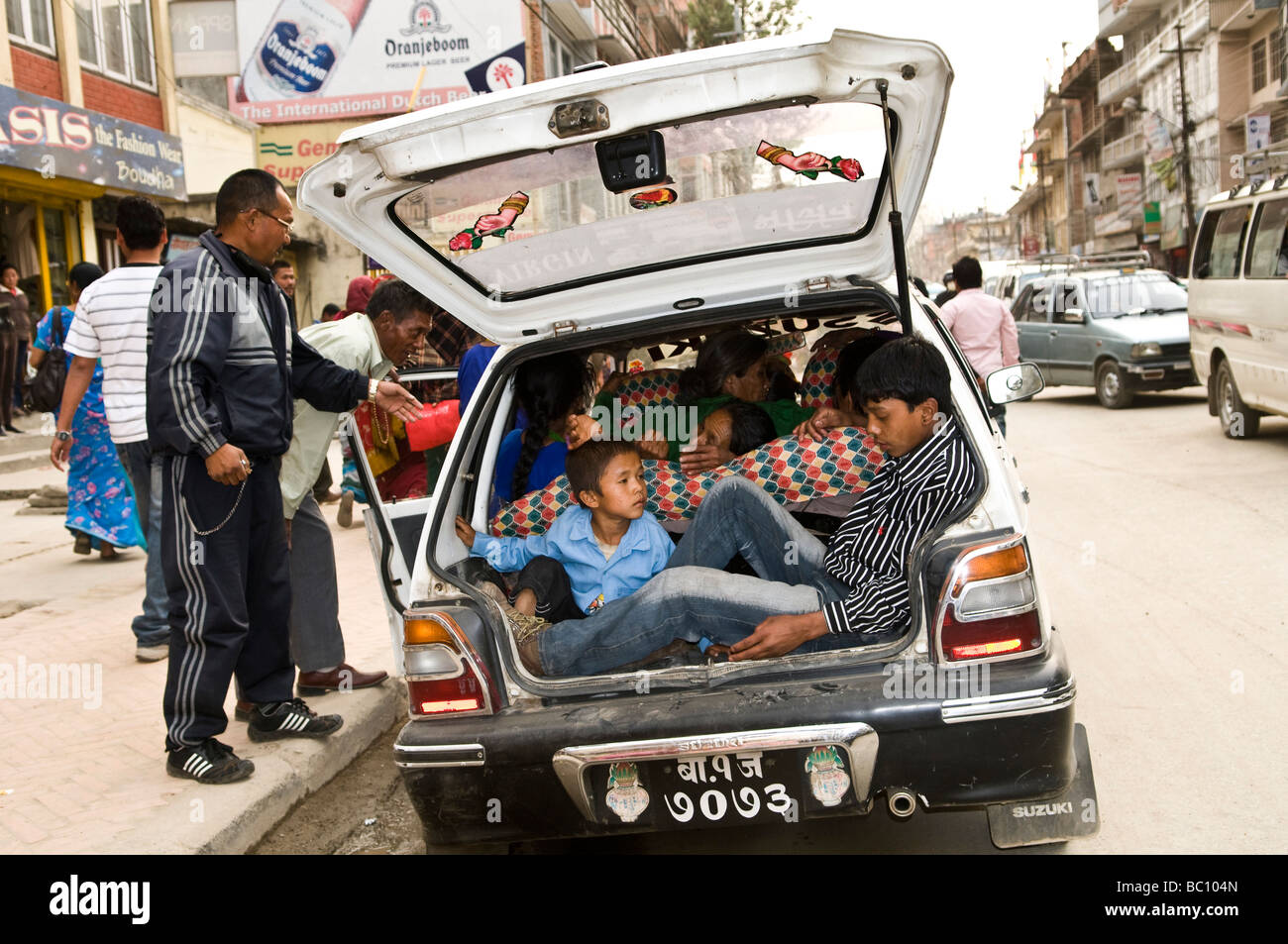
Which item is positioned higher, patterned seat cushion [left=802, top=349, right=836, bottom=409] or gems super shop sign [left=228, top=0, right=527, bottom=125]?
gems super shop sign [left=228, top=0, right=527, bottom=125]

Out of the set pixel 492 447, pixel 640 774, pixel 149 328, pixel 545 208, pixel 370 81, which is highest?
pixel 370 81

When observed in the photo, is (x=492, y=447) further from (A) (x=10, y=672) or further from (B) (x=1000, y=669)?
(A) (x=10, y=672)

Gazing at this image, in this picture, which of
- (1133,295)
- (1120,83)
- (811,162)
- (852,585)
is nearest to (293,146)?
(1133,295)

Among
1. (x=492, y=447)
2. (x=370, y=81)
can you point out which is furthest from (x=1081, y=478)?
(x=370, y=81)

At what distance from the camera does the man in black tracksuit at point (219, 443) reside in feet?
12.4

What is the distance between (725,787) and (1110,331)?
1326cm

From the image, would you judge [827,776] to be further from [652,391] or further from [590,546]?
[652,391]

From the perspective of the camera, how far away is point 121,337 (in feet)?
17.2

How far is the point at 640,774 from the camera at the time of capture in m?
2.90

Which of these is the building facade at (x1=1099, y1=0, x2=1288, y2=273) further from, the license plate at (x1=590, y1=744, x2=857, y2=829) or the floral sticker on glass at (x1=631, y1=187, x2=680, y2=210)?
the license plate at (x1=590, y1=744, x2=857, y2=829)

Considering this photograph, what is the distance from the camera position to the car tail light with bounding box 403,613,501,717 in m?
3.09

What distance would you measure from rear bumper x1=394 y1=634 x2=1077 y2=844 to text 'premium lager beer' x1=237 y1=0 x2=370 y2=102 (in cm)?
2176

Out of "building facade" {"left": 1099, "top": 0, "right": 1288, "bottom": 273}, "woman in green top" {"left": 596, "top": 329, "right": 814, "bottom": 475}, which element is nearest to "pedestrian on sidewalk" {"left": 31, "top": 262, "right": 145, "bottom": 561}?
"woman in green top" {"left": 596, "top": 329, "right": 814, "bottom": 475}
